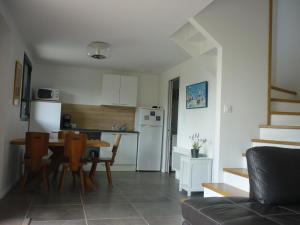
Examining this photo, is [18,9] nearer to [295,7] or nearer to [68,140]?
[68,140]

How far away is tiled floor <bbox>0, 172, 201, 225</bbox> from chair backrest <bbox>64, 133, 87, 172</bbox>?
0.46 metres

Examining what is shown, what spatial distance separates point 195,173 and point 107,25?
8.63 feet

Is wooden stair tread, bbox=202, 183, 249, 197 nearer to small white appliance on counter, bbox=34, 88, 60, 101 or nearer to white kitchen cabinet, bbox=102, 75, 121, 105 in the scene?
white kitchen cabinet, bbox=102, 75, 121, 105

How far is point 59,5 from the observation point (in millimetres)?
3506

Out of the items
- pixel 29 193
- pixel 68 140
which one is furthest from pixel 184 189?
pixel 29 193

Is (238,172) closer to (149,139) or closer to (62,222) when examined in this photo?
(62,222)

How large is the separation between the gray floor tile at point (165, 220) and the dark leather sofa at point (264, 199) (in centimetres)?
96

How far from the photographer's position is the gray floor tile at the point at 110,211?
3.37 m

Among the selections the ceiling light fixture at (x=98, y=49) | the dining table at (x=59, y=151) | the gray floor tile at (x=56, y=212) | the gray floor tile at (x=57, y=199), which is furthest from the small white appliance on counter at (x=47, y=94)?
the gray floor tile at (x=56, y=212)

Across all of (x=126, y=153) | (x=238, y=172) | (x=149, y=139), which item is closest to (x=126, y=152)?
(x=126, y=153)

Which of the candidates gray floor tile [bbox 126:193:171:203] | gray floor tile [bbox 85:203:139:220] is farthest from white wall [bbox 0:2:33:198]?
gray floor tile [bbox 126:193:171:203]

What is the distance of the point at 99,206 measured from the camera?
3764mm

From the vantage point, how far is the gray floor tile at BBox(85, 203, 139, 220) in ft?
11.1

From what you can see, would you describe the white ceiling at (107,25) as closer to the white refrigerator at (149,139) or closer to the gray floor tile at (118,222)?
the white refrigerator at (149,139)
